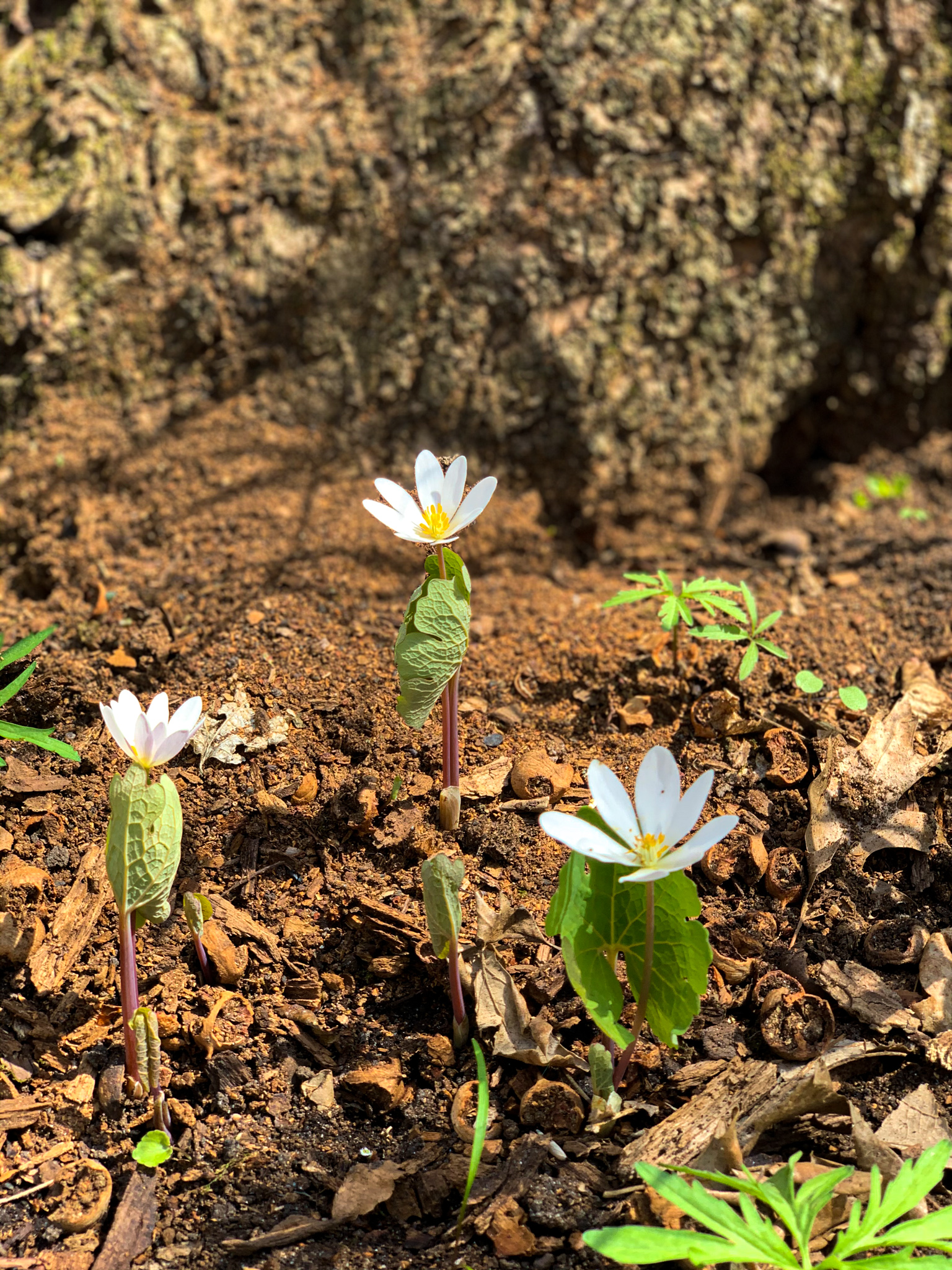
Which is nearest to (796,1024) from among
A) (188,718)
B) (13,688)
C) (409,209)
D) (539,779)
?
(539,779)

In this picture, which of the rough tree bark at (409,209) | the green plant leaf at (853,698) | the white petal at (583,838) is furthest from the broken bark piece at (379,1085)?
the rough tree bark at (409,209)

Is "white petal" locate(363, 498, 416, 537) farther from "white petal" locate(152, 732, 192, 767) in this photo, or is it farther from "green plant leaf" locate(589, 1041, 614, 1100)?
"green plant leaf" locate(589, 1041, 614, 1100)

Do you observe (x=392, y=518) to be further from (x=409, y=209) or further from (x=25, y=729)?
(x=409, y=209)

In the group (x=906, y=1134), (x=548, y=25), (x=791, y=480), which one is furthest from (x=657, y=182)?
(x=906, y=1134)

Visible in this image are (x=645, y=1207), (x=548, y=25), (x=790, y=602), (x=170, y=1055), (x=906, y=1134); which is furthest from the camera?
(x=548, y=25)

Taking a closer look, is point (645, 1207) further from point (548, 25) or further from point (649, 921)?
point (548, 25)

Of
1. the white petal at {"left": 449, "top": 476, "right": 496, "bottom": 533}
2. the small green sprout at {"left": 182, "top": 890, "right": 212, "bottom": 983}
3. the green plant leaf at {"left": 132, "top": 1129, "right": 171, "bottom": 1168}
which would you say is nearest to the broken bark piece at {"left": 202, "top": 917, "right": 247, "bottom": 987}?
the small green sprout at {"left": 182, "top": 890, "right": 212, "bottom": 983}
